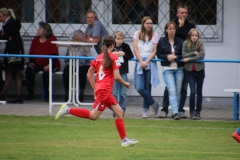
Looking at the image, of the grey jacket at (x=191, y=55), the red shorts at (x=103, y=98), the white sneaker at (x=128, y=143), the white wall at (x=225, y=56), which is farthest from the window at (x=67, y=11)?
the white sneaker at (x=128, y=143)

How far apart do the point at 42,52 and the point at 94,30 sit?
1.45 m

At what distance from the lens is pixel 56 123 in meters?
12.2

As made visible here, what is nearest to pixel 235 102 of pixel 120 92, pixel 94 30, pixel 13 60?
pixel 120 92

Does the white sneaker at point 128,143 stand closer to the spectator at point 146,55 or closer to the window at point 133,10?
the spectator at point 146,55

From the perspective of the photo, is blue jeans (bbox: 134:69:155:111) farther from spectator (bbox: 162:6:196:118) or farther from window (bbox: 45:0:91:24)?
window (bbox: 45:0:91:24)

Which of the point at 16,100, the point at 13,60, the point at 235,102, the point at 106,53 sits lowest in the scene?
the point at 16,100

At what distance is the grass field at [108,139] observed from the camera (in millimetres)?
9086

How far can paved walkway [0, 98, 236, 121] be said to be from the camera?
13445 millimetres

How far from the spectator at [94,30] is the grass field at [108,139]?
2284 millimetres

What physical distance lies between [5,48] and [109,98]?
19.2ft

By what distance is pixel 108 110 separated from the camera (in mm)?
14422

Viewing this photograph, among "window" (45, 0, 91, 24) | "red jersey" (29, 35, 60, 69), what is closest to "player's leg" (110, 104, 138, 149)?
"red jersey" (29, 35, 60, 69)

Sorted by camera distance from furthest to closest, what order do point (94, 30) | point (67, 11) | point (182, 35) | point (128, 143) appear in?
point (67, 11), point (94, 30), point (182, 35), point (128, 143)

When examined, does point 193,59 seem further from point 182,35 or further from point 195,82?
point 182,35
